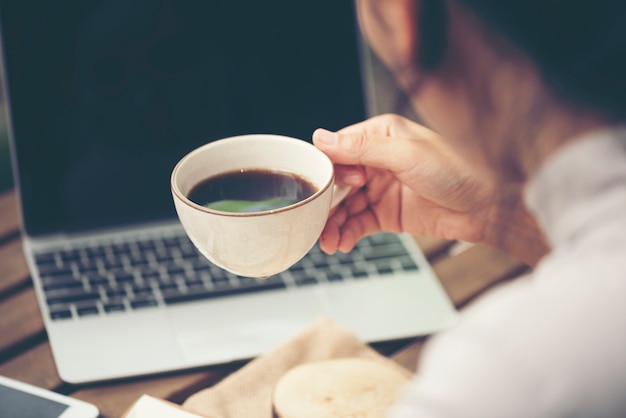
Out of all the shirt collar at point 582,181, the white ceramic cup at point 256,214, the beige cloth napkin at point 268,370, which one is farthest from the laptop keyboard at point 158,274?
the shirt collar at point 582,181

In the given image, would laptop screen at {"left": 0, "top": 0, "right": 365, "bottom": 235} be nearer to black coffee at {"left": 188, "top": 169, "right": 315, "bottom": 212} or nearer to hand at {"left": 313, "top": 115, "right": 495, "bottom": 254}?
hand at {"left": 313, "top": 115, "right": 495, "bottom": 254}

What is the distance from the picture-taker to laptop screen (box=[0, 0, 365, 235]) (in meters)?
0.86

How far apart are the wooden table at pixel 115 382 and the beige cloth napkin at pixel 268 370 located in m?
0.04

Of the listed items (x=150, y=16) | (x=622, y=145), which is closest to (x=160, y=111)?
(x=150, y=16)

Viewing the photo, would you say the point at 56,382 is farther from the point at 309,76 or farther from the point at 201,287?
the point at 309,76

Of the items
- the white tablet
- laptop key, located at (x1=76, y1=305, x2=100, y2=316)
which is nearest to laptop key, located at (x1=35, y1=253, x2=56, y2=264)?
laptop key, located at (x1=76, y1=305, x2=100, y2=316)

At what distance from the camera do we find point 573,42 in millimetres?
379

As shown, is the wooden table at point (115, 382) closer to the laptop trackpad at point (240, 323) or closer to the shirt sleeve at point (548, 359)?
the laptop trackpad at point (240, 323)

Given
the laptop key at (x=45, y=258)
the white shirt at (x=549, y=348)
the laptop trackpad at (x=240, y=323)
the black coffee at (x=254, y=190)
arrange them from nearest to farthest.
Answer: the white shirt at (x=549, y=348)
the black coffee at (x=254, y=190)
the laptop trackpad at (x=240, y=323)
the laptop key at (x=45, y=258)

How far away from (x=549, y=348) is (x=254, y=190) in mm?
399

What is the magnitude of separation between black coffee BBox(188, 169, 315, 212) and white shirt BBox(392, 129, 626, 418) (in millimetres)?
333

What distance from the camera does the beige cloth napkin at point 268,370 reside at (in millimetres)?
703

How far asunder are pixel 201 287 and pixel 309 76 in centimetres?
33

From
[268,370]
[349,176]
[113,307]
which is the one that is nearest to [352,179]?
[349,176]
